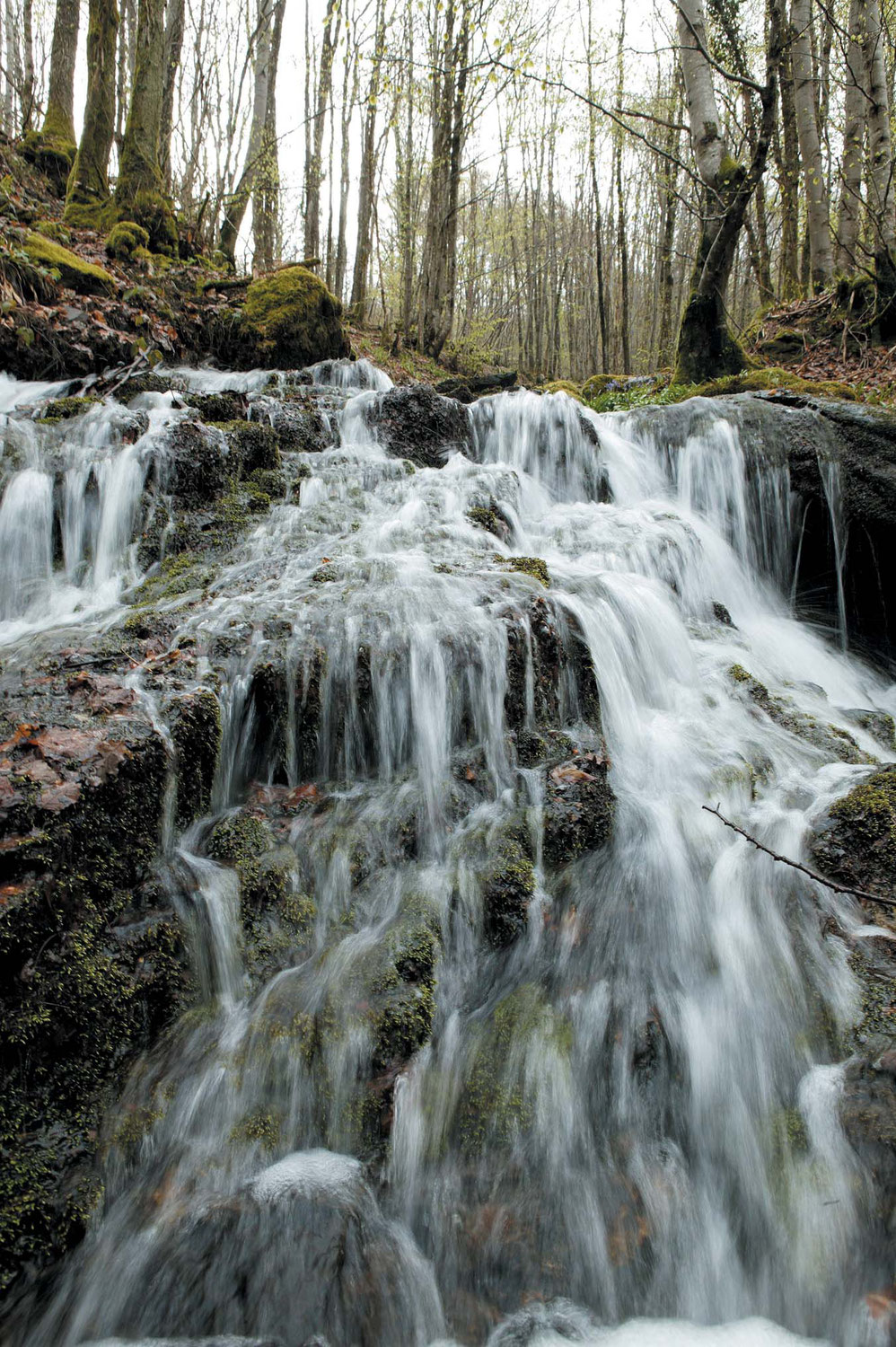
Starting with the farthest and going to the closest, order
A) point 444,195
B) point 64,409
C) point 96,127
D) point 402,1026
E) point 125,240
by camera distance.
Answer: point 444,195 < point 96,127 < point 125,240 < point 64,409 < point 402,1026

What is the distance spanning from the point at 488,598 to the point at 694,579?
255 cm

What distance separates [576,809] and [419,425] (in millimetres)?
5588

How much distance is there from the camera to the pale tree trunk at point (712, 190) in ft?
23.5

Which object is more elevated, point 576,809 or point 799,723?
point 799,723

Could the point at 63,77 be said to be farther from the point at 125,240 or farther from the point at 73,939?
the point at 73,939

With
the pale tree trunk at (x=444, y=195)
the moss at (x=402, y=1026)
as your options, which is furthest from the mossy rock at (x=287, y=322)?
the moss at (x=402, y=1026)

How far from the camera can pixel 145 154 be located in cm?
1044

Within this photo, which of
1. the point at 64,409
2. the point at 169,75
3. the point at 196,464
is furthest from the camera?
the point at 169,75

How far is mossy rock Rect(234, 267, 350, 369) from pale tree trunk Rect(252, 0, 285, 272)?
4140 mm

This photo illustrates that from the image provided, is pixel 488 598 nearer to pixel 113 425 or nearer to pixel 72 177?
pixel 113 425

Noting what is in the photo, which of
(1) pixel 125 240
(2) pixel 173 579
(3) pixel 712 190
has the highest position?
(1) pixel 125 240

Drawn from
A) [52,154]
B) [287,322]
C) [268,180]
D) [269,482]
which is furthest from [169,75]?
[269,482]

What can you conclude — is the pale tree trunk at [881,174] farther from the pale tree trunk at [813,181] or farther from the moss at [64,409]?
the moss at [64,409]

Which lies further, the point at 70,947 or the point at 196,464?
the point at 196,464
